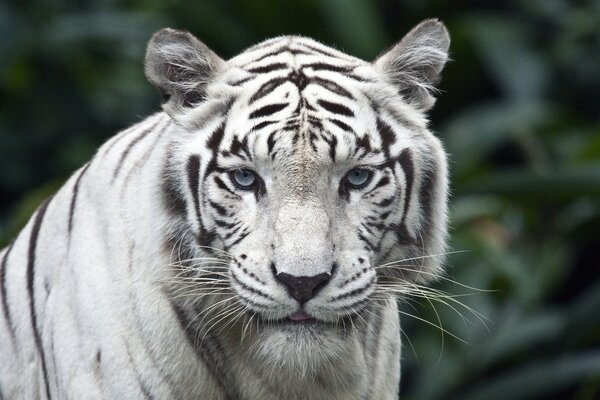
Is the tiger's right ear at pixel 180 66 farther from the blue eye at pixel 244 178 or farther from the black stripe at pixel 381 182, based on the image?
the black stripe at pixel 381 182

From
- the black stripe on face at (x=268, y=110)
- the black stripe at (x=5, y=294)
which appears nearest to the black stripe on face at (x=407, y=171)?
the black stripe on face at (x=268, y=110)

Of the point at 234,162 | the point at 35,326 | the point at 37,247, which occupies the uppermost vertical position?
the point at 234,162

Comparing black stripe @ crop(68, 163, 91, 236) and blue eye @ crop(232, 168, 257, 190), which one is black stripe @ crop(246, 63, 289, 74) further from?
black stripe @ crop(68, 163, 91, 236)

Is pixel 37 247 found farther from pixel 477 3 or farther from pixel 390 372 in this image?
pixel 477 3

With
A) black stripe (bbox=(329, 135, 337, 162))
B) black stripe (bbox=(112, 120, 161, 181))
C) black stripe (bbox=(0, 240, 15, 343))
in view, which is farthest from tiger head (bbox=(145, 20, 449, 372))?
black stripe (bbox=(0, 240, 15, 343))

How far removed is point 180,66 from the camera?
9.93 feet

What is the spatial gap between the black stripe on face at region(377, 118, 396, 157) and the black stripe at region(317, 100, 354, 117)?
0.10m

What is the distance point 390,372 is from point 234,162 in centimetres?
89

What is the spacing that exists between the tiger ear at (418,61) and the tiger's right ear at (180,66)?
47cm

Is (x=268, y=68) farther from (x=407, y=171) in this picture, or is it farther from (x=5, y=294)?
(x=5, y=294)

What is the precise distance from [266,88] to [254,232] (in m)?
0.41

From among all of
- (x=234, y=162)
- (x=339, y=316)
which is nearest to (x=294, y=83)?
(x=234, y=162)

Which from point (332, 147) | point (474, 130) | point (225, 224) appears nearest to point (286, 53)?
point (332, 147)

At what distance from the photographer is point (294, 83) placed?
3002 millimetres
